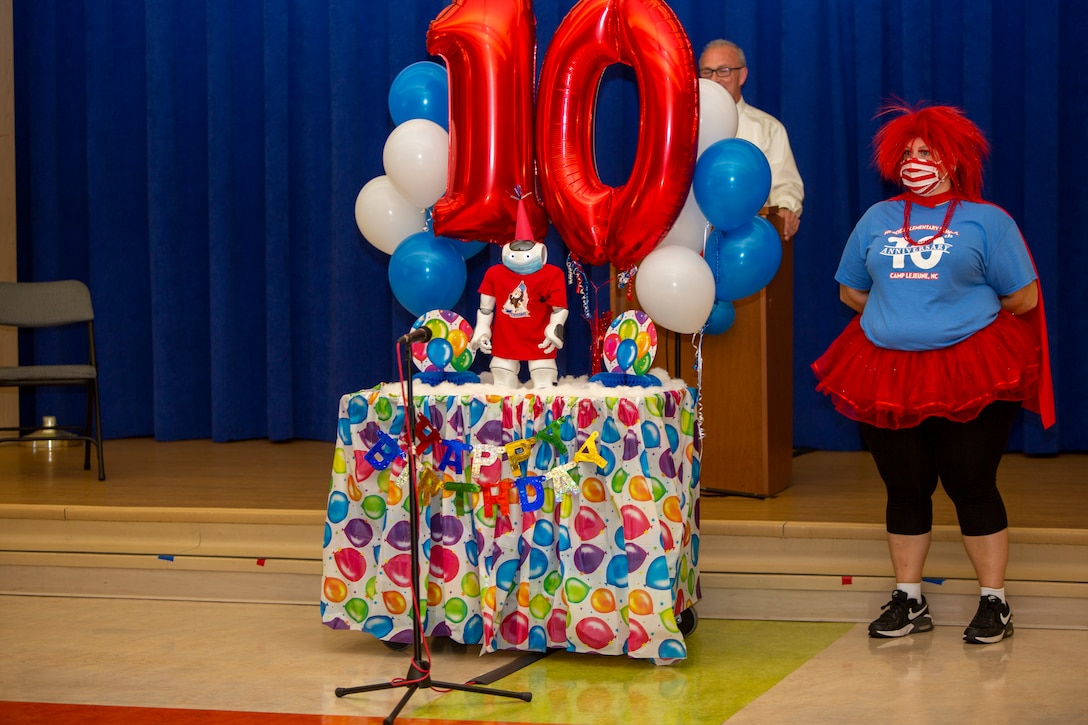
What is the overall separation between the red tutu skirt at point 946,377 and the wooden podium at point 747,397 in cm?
86

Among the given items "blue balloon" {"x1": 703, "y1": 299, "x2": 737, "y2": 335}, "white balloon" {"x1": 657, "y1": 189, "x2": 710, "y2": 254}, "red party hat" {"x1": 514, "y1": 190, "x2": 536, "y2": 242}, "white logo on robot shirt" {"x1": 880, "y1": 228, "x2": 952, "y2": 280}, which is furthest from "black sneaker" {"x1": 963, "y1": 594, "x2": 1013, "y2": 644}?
"red party hat" {"x1": 514, "y1": 190, "x2": 536, "y2": 242}

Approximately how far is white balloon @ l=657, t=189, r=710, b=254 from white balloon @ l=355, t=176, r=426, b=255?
29.8 inches

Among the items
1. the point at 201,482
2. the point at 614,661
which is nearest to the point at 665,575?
the point at 614,661

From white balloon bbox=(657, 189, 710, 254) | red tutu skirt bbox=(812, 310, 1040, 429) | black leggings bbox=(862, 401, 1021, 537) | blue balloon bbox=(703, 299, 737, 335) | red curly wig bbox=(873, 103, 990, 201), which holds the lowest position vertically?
black leggings bbox=(862, 401, 1021, 537)

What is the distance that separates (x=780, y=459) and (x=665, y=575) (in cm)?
129

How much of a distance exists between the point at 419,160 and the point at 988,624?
6.38 ft

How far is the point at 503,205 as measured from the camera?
3.26 meters

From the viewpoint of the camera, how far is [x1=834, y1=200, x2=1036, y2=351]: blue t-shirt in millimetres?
2834

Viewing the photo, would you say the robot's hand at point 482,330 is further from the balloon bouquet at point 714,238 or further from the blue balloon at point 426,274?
the balloon bouquet at point 714,238

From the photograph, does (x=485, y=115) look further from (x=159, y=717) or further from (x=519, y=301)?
(x=159, y=717)

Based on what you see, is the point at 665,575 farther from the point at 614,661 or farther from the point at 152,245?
the point at 152,245

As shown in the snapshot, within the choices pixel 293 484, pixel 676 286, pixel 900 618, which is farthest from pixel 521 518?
pixel 293 484

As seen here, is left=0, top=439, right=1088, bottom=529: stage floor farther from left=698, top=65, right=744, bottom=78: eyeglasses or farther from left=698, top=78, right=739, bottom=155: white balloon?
left=698, top=65, right=744, bottom=78: eyeglasses

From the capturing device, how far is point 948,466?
2955 mm
